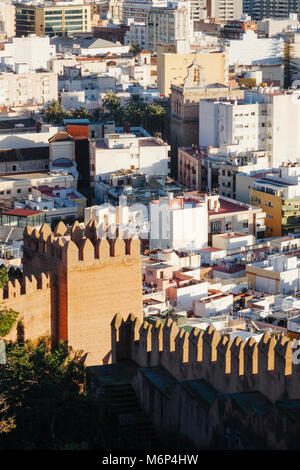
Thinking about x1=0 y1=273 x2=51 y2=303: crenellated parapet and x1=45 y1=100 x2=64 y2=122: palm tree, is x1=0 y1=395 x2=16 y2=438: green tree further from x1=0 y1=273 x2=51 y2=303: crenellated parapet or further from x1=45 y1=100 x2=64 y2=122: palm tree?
x1=45 y1=100 x2=64 y2=122: palm tree

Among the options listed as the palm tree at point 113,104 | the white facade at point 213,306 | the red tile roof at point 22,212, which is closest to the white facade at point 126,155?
the red tile roof at point 22,212

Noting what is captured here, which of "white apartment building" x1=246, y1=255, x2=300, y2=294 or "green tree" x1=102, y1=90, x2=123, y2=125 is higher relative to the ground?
"green tree" x1=102, y1=90, x2=123, y2=125

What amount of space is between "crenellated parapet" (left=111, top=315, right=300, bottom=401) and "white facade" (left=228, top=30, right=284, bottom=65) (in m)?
100

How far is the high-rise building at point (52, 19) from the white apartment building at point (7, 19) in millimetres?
608

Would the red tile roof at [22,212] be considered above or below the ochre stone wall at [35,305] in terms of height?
below

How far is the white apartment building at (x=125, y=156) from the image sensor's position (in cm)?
7356

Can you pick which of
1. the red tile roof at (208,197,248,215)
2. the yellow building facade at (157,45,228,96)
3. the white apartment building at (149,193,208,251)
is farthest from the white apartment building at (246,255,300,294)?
the yellow building facade at (157,45,228,96)

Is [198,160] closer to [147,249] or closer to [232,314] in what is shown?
[147,249]

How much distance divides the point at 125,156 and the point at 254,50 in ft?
186

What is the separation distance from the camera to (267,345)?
25.9 metres

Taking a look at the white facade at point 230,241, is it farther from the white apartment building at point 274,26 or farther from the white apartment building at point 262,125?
the white apartment building at point 274,26

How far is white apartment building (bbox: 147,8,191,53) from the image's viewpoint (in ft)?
433

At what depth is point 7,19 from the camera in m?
153
